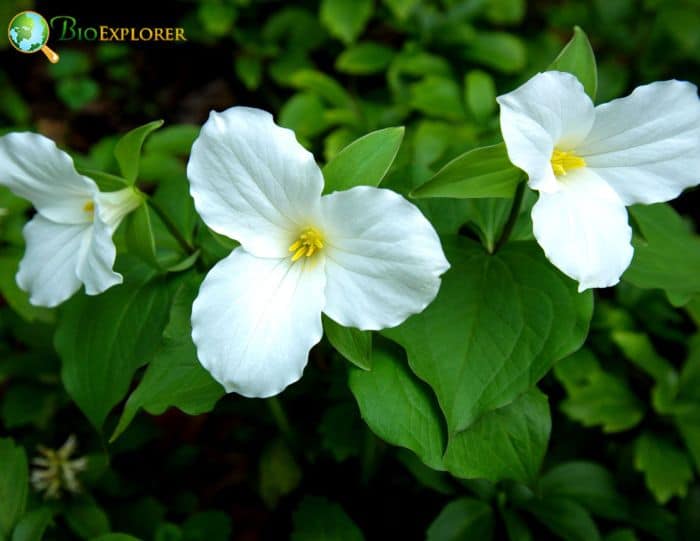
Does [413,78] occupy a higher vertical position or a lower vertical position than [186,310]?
lower

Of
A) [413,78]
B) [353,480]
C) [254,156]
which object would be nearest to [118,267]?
[254,156]

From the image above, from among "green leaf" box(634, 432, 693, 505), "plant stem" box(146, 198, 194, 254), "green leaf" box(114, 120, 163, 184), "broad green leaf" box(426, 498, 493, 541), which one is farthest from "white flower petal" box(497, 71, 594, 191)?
"green leaf" box(634, 432, 693, 505)

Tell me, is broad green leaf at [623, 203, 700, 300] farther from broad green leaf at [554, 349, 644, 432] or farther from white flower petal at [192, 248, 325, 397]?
white flower petal at [192, 248, 325, 397]

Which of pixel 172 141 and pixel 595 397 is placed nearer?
pixel 595 397

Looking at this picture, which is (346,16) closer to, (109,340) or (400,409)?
(109,340)

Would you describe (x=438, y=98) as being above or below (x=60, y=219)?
below

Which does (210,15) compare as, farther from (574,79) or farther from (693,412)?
(693,412)

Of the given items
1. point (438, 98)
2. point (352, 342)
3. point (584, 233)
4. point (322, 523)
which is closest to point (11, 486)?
point (322, 523)
